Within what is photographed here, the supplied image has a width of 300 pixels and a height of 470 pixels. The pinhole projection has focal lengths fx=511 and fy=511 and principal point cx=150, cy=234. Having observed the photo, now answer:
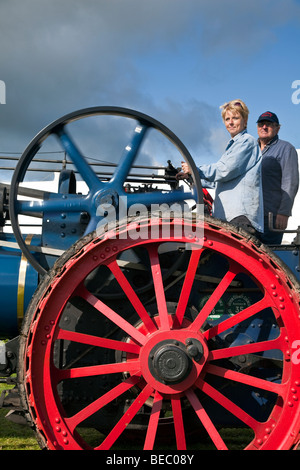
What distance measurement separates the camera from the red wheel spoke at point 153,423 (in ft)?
8.61

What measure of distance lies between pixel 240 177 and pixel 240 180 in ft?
0.07

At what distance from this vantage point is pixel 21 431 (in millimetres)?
3785

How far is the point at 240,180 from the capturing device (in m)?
3.40

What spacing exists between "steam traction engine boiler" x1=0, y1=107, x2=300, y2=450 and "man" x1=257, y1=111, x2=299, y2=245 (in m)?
0.86

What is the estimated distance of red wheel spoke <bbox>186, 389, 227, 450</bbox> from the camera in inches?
103

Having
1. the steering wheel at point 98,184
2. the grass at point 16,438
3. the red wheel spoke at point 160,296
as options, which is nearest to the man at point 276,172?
the steering wheel at point 98,184

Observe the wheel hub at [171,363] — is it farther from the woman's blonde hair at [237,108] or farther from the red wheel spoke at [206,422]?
the woman's blonde hair at [237,108]

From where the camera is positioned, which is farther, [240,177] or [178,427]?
[240,177]

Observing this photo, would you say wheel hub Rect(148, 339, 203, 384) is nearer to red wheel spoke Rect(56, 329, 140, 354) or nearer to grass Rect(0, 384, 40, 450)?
red wheel spoke Rect(56, 329, 140, 354)

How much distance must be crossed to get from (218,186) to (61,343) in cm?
147
